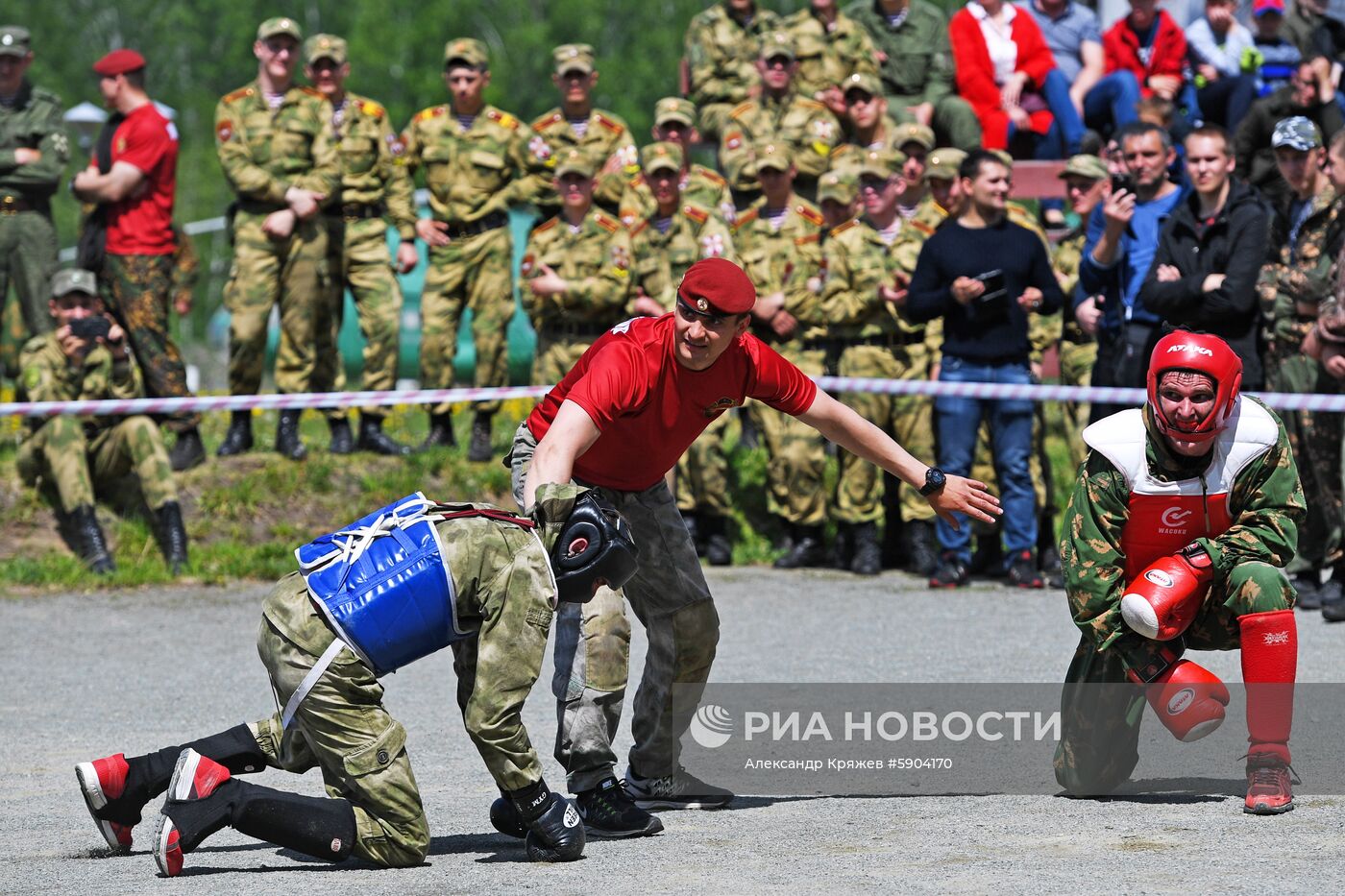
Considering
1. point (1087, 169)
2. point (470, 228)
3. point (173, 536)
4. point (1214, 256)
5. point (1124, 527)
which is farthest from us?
point (470, 228)

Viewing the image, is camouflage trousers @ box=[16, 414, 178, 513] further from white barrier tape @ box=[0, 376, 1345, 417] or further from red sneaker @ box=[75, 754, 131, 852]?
red sneaker @ box=[75, 754, 131, 852]

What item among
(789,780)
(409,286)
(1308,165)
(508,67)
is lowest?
(789,780)

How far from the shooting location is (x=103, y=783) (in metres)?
6.21

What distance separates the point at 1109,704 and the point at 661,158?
19.8 feet

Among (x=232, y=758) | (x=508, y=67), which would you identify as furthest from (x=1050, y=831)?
(x=508, y=67)

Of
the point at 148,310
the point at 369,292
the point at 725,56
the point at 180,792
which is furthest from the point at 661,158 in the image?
the point at 180,792

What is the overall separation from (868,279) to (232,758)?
6.56 meters

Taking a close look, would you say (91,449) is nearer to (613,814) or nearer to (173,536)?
(173,536)

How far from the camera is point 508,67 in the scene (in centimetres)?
3766

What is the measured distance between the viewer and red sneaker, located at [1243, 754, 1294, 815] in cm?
646

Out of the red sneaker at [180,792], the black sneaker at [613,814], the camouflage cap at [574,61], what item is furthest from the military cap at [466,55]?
the red sneaker at [180,792]

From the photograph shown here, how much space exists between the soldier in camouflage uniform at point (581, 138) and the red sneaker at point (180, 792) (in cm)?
760

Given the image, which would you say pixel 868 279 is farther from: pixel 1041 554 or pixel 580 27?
pixel 580 27

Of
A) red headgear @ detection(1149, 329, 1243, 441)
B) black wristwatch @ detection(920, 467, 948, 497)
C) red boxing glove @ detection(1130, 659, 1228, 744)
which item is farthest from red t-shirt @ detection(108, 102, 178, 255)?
red boxing glove @ detection(1130, 659, 1228, 744)
